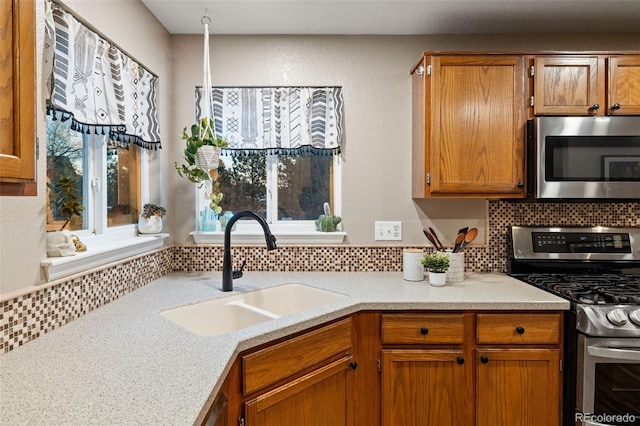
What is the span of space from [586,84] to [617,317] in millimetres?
1186

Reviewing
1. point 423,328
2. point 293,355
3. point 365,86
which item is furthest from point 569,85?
point 293,355

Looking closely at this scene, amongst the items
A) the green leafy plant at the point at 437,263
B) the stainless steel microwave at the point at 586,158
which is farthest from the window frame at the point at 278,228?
the stainless steel microwave at the point at 586,158

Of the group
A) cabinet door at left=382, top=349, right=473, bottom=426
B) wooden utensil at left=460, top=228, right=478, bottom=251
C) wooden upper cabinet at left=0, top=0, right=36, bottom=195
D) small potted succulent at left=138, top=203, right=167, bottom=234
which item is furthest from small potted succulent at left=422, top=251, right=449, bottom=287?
wooden upper cabinet at left=0, top=0, right=36, bottom=195

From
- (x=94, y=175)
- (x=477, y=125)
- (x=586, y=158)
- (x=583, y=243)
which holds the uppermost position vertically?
(x=477, y=125)

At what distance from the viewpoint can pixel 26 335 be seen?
3.84 ft

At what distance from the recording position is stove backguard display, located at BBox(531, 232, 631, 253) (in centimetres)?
221

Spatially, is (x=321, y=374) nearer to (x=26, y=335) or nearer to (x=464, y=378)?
(x=464, y=378)

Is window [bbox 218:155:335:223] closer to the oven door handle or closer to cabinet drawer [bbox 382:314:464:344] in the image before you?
cabinet drawer [bbox 382:314:464:344]

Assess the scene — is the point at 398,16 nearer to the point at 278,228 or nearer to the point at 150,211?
the point at 278,228

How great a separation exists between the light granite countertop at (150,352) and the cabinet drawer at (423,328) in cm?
6

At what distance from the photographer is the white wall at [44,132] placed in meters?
1.13

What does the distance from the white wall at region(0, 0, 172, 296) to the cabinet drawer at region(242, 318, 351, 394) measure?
74cm

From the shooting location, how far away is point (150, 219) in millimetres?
2033

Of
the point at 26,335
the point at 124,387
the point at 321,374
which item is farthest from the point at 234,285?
the point at 124,387
